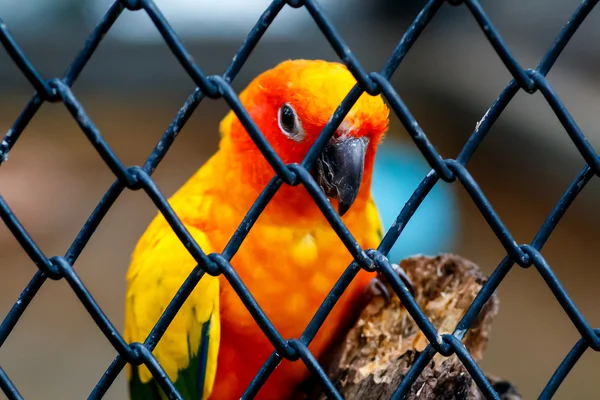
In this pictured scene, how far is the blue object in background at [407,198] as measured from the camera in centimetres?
288

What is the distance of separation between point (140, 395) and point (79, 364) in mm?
2018

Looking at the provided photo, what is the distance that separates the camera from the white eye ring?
3.85 feet

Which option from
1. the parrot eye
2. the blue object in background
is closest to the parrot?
the parrot eye

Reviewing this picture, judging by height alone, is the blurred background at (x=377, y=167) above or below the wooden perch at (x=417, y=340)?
above

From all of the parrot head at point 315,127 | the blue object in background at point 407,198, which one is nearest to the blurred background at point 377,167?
the blue object in background at point 407,198

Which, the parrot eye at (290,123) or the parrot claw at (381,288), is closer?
the parrot eye at (290,123)

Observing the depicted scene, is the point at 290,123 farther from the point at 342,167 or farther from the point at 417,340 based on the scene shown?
the point at 417,340

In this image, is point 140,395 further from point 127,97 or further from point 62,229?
point 127,97

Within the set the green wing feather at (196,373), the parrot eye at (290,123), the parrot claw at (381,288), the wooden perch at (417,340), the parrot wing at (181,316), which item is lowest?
the wooden perch at (417,340)

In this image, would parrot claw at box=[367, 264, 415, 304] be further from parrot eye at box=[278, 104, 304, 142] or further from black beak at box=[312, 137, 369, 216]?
parrot eye at box=[278, 104, 304, 142]

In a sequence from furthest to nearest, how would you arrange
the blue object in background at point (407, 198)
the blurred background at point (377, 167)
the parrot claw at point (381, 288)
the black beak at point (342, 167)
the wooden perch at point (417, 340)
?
the blurred background at point (377, 167)
the blue object in background at point (407, 198)
the parrot claw at point (381, 288)
the black beak at point (342, 167)
the wooden perch at point (417, 340)

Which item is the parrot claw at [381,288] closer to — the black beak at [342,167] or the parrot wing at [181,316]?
the black beak at [342,167]

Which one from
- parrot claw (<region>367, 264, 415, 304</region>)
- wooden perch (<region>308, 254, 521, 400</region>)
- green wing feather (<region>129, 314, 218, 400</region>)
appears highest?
green wing feather (<region>129, 314, 218, 400</region>)

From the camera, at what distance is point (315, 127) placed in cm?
114
